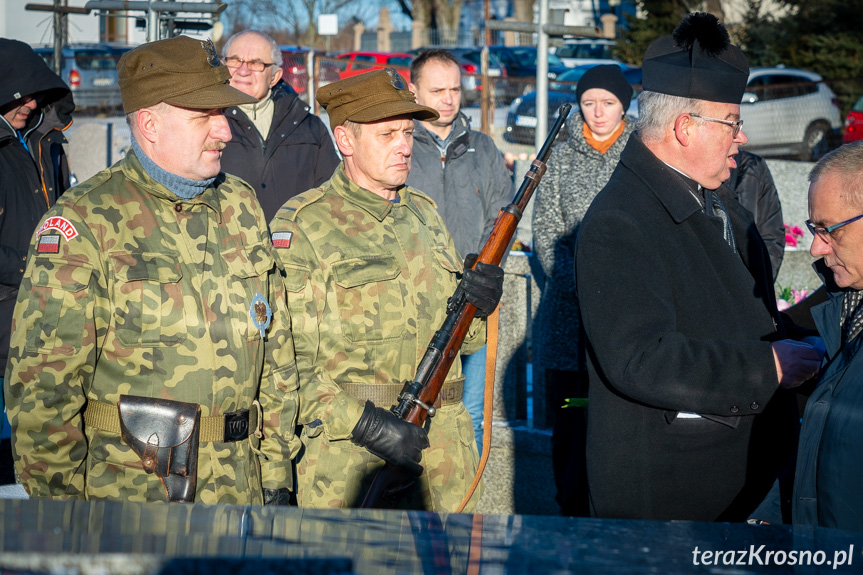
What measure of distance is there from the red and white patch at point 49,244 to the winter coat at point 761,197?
3.89 meters

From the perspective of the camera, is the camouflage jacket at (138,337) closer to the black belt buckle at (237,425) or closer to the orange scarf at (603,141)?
the black belt buckle at (237,425)

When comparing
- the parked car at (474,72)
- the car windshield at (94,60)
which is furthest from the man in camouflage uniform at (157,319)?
the car windshield at (94,60)

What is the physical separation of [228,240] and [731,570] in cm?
205

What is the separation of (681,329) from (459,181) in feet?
8.75

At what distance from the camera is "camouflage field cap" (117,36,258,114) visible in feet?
9.05

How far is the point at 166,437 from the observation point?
2.59m

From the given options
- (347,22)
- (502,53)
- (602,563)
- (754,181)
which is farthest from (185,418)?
(347,22)

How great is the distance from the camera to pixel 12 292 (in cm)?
419

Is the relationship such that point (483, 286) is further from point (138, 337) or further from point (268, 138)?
point (268, 138)

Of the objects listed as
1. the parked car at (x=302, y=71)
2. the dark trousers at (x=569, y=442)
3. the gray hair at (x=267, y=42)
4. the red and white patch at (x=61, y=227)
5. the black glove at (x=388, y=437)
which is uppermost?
the parked car at (x=302, y=71)

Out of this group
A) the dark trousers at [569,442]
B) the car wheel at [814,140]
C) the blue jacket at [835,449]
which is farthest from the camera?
the car wheel at [814,140]

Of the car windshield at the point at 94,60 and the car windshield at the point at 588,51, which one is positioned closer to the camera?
the car windshield at the point at 94,60

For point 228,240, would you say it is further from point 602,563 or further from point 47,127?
point 47,127

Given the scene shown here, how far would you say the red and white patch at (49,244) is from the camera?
2.51 metres
